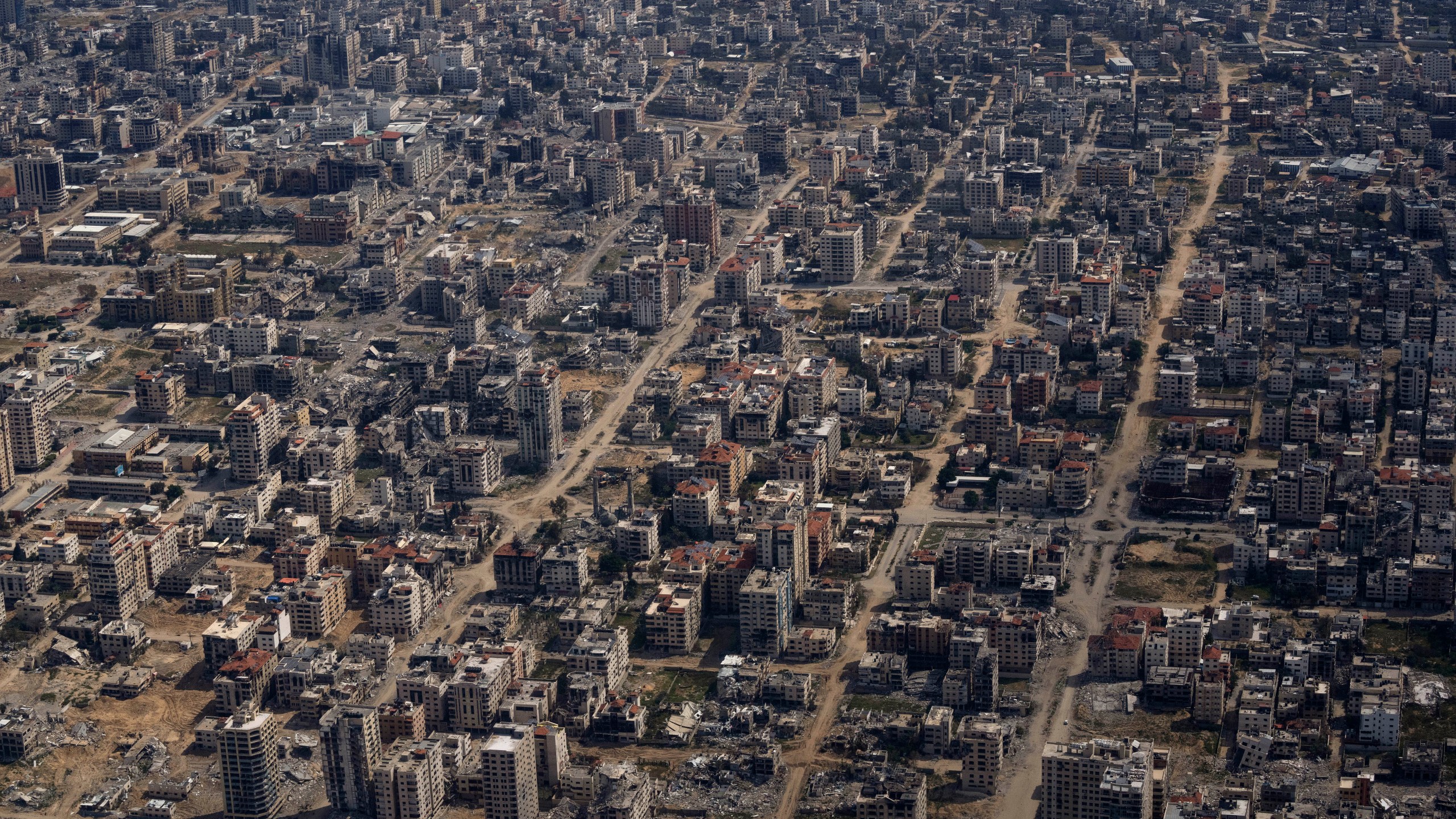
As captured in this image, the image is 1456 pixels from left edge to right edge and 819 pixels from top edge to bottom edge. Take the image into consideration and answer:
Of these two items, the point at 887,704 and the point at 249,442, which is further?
the point at 249,442

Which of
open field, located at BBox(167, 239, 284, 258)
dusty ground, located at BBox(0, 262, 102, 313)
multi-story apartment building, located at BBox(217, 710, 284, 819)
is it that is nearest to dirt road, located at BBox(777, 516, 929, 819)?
multi-story apartment building, located at BBox(217, 710, 284, 819)

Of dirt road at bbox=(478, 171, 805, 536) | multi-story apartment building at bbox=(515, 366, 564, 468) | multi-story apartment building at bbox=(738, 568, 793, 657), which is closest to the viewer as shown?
multi-story apartment building at bbox=(738, 568, 793, 657)

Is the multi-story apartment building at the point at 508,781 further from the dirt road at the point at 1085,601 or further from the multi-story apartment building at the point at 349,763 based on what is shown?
the dirt road at the point at 1085,601

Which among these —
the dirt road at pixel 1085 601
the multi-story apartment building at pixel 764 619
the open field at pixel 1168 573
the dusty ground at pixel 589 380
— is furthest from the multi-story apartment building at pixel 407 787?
the dusty ground at pixel 589 380

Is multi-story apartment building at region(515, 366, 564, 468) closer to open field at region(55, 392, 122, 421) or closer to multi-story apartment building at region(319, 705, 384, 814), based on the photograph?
open field at region(55, 392, 122, 421)

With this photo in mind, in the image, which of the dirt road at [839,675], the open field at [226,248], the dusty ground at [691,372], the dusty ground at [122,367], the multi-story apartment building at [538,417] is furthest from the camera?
the open field at [226,248]

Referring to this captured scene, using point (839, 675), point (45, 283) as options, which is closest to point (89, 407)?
point (45, 283)

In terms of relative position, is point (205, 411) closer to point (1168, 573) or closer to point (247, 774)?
point (247, 774)

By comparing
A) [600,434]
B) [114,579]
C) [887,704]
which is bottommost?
[887,704]
